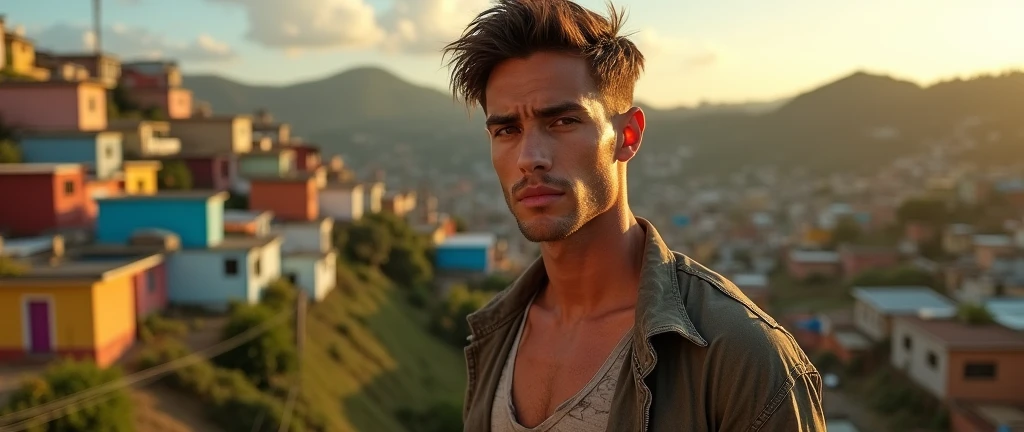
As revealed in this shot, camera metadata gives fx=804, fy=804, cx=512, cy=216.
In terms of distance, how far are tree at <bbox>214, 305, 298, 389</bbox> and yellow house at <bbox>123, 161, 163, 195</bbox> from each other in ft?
30.1

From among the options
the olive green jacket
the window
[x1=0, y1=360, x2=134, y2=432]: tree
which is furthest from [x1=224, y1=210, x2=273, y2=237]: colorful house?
the olive green jacket

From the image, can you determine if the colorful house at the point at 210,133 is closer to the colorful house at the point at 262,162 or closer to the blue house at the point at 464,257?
the colorful house at the point at 262,162

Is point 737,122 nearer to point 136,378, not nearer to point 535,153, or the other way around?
point 136,378

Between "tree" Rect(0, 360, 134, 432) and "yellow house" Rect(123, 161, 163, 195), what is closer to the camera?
"tree" Rect(0, 360, 134, 432)

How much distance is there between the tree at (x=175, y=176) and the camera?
1121 inches

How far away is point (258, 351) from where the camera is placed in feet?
59.4

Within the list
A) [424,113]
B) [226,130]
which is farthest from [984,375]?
[424,113]

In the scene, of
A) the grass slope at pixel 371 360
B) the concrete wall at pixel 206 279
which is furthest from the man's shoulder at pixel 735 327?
the concrete wall at pixel 206 279

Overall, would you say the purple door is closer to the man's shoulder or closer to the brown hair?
the brown hair

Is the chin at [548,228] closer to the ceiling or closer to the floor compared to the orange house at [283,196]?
closer to the ceiling

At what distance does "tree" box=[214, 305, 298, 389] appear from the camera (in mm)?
18031

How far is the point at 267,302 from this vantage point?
69.6ft

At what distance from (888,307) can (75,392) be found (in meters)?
28.0

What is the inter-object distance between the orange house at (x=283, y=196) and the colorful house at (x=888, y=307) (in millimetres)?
21767
